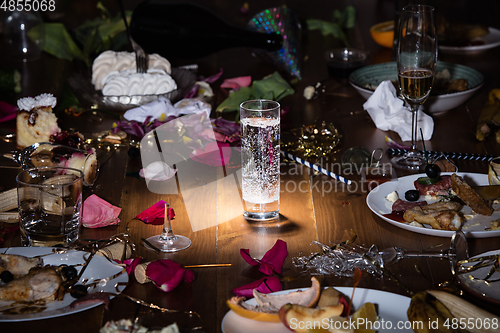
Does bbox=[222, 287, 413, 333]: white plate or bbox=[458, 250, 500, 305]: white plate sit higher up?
bbox=[222, 287, 413, 333]: white plate

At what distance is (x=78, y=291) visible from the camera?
2.37 feet

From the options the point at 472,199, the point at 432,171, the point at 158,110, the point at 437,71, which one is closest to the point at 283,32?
the point at 437,71

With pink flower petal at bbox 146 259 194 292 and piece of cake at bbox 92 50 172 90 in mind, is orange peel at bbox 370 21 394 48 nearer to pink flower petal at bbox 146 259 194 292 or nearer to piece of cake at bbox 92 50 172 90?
piece of cake at bbox 92 50 172 90

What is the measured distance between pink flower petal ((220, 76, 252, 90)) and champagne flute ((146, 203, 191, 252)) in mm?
1015

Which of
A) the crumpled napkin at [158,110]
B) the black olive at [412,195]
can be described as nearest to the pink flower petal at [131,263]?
the black olive at [412,195]

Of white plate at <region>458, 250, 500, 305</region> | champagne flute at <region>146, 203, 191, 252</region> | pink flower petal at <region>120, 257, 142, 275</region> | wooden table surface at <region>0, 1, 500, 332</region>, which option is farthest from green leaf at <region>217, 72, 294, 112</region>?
white plate at <region>458, 250, 500, 305</region>

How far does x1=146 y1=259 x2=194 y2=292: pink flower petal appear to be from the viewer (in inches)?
30.8

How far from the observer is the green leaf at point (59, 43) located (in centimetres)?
225

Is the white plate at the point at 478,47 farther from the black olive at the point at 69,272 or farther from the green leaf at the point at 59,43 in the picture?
the black olive at the point at 69,272

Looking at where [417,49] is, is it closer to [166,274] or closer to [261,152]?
[261,152]

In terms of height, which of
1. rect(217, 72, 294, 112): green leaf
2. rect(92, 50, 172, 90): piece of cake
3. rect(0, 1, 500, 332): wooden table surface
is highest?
rect(92, 50, 172, 90): piece of cake

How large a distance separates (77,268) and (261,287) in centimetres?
28

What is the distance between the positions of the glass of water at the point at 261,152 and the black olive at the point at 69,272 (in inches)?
14.4

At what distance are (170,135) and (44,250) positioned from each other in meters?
0.62
